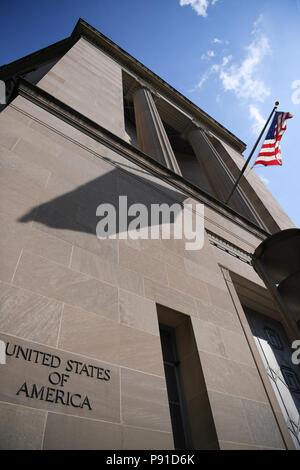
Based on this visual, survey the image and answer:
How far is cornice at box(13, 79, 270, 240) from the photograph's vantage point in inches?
253

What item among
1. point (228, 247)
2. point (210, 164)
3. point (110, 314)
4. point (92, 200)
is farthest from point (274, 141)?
point (110, 314)

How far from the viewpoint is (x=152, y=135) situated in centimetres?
1302

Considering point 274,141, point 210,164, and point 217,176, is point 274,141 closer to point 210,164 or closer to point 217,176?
point 217,176

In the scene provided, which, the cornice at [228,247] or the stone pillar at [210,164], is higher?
the stone pillar at [210,164]

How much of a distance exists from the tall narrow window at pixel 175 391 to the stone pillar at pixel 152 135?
7.06 meters

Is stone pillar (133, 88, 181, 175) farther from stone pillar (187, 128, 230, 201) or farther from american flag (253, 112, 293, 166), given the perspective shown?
stone pillar (187, 128, 230, 201)

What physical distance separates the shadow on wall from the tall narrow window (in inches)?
84.4

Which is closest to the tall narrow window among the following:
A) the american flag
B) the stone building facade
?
the stone building facade

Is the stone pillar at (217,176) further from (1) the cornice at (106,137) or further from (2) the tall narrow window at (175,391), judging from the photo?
(2) the tall narrow window at (175,391)

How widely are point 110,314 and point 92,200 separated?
7.61ft

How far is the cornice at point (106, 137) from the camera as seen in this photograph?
6.42 metres

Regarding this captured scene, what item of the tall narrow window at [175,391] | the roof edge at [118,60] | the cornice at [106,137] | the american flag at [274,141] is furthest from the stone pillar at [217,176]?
the tall narrow window at [175,391]
